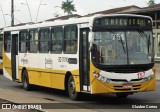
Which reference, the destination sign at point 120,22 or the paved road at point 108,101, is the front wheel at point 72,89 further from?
the destination sign at point 120,22

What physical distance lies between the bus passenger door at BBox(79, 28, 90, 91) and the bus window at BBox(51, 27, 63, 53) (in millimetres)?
1736

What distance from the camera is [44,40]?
18.4 m

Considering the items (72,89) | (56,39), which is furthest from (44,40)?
(72,89)

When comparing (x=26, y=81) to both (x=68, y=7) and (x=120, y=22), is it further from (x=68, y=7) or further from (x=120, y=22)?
(x=68, y=7)

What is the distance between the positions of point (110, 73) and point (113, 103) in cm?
132

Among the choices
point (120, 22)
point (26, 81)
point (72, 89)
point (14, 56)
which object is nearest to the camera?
point (120, 22)

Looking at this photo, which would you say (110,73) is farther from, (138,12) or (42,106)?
(138,12)

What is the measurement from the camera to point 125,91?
14.4 metres

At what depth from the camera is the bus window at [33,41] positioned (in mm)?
19422

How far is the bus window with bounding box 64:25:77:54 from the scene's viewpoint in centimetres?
1585

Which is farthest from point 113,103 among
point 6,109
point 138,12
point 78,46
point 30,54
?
point 138,12

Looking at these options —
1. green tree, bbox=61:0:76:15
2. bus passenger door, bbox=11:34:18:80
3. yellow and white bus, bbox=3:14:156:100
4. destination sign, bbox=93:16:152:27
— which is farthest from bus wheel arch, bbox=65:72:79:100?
green tree, bbox=61:0:76:15

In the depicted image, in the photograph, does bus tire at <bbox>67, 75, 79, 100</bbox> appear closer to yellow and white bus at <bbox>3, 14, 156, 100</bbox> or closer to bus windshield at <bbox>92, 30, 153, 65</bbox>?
yellow and white bus at <bbox>3, 14, 156, 100</bbox>

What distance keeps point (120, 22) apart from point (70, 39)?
206 cm
